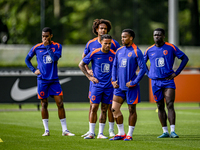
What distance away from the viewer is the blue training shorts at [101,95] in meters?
9.35

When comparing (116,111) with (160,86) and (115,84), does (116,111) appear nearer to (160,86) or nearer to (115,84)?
(115,84)

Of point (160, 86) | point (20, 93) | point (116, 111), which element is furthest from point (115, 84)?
point (20, 93)

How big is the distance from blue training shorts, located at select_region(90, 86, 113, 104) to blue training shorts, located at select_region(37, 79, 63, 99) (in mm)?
990

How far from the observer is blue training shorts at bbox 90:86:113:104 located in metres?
9.35

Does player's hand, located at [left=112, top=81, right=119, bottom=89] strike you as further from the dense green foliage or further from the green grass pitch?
the dense green foliage

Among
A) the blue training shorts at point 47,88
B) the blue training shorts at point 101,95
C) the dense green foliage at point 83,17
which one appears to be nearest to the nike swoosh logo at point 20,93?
the blue training shorts at point 47,88

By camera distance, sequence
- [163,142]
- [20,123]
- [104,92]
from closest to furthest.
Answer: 1. [163,142]
2. [104,92]
3. [20,123]

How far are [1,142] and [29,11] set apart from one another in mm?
37005

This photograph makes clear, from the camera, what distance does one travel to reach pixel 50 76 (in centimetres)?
991

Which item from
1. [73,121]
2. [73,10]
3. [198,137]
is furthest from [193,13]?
[198,137]

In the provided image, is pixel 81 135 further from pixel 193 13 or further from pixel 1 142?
pixel 193 13

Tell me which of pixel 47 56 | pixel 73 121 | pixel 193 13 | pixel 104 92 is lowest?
pixel 73 121

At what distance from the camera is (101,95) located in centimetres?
941

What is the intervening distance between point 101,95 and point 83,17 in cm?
4081
